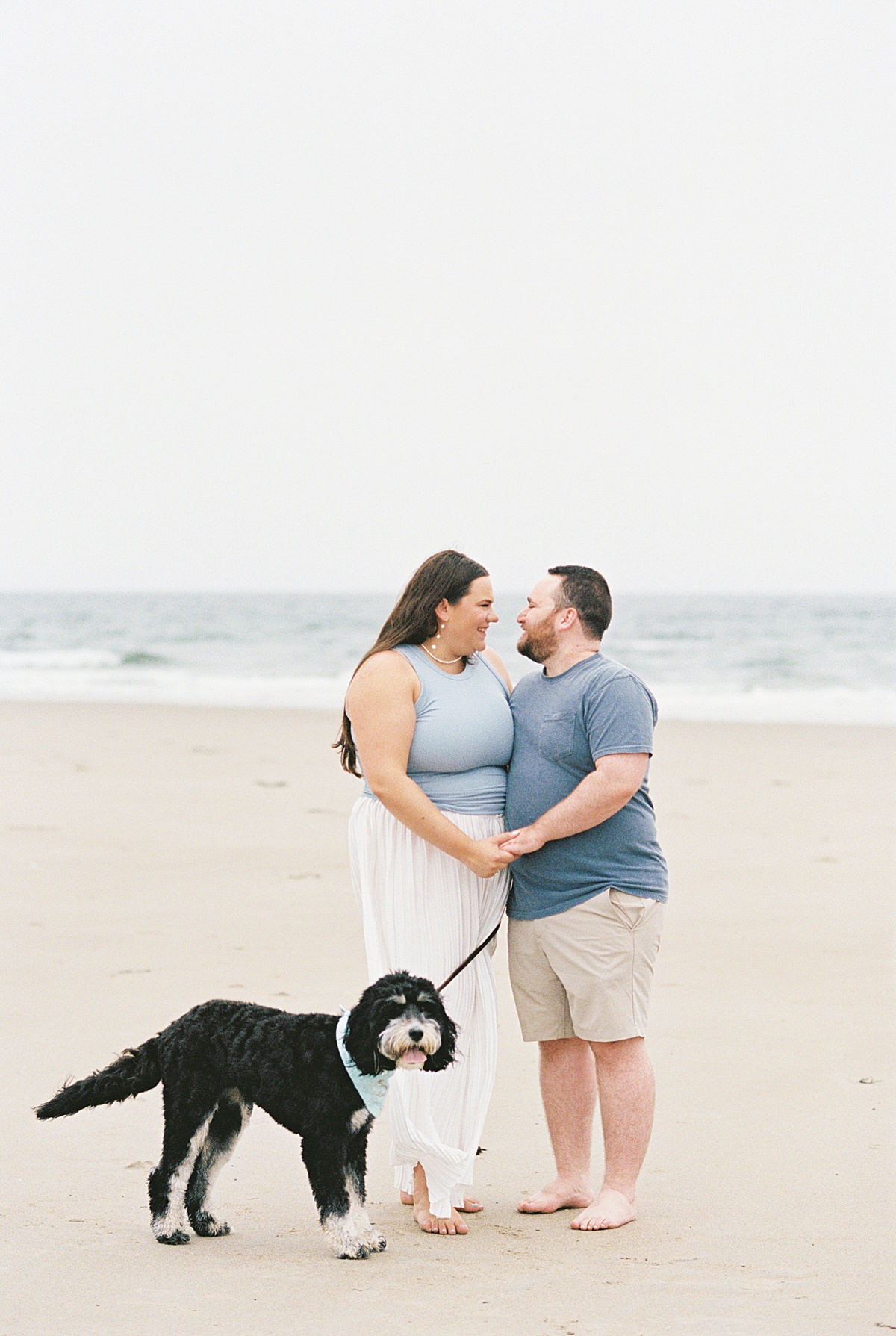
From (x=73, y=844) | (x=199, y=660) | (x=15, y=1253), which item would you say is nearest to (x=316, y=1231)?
(x=15, y=1253)

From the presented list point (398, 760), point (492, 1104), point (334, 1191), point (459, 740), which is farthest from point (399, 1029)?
point (492, 1104)

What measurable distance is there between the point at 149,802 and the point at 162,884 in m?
2.69

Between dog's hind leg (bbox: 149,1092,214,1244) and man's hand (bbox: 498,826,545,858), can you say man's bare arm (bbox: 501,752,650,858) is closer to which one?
man's hand (bbox: 498,826,545,858)

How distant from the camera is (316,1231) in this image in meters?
3.67

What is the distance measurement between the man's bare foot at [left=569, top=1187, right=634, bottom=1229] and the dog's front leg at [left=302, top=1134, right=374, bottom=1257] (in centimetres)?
65

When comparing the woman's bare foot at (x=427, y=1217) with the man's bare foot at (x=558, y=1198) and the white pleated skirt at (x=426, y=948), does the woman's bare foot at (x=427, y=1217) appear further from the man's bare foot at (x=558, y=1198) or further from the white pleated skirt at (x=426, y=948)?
the man's bare foot at (x=558, y=1198)

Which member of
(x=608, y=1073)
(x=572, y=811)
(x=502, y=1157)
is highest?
(x=572, y=811)

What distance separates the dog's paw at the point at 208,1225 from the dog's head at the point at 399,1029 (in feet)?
2.22

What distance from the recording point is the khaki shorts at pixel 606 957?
3.83m

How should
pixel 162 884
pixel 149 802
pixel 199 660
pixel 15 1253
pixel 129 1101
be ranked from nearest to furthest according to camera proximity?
1. pixel 15 1253
2. pixel 129 1101
3. pixel 162 884
4. pixel 149 802
5. pixel 199 660

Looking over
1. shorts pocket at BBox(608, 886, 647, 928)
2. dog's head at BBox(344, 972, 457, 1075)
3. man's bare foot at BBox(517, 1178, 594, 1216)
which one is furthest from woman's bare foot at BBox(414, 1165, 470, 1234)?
shorts pocket at BBox(608, 886, 647, 928)

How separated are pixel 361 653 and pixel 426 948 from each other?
28.9 m

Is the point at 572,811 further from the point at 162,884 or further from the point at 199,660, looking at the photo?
the point at 199,660

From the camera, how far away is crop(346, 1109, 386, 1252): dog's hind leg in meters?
3.41
